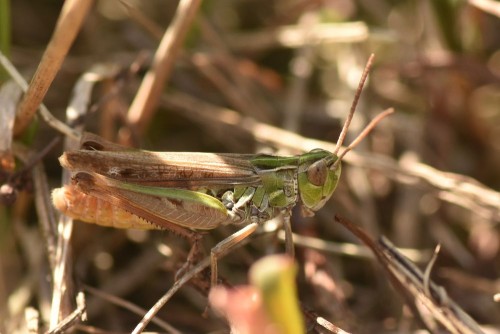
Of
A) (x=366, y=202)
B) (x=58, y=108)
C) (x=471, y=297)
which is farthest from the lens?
(x=58, y=108)

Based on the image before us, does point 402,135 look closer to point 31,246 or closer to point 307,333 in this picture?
point 307,333

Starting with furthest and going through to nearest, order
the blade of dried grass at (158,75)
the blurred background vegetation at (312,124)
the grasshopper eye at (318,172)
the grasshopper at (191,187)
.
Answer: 1. the blade of dried grass at (158,75)
2. the blurred background vegetation at (312,124)
3. the grasshopper eye at (318,172)
4. the grasshopper at (191,187)

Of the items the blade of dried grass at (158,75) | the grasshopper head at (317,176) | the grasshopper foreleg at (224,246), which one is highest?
the blade of dried grass at (158,75)

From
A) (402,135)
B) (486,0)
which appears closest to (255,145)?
(402,135)

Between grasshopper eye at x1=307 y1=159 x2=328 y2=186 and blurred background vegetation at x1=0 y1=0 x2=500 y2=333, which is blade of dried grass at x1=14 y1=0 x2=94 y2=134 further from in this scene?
grasshopper eye at x1=307 y1=159 x2=328 y2=186

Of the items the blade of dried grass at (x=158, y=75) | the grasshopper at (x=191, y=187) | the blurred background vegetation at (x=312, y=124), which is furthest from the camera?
the blade of dried grass at (x=158, y=75)

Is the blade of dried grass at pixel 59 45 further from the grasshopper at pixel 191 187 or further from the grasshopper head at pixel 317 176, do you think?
the grasshopper head at pixel 317 176

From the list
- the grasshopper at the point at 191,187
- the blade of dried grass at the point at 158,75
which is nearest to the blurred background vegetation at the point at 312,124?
the blade of dried grass at the point at 158,75
